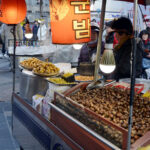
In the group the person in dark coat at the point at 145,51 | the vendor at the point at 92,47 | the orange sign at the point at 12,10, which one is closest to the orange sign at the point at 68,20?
the vendor at the point at 92,47

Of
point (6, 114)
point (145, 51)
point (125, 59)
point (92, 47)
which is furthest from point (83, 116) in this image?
point (145, 51)

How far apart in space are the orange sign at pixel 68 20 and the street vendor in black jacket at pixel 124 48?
0.62 meters

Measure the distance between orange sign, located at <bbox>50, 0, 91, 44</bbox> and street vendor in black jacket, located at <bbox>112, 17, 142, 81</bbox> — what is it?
624mm

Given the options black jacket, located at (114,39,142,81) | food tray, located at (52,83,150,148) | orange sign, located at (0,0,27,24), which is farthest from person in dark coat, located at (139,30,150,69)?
food tray, located at (52,83,150,148)

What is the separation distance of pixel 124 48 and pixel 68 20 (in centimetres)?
111

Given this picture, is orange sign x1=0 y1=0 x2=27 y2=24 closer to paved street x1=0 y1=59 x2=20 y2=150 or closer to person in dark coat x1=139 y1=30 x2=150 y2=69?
paved street x1=0 y1=59 x2=20 y2=150

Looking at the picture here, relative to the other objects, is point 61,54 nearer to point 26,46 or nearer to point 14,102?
point 26,46

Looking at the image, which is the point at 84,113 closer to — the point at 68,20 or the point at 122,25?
the point at 68,20

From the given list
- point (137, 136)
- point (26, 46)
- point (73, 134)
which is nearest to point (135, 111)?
point (137, 136)

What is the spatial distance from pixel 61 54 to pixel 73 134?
795cm

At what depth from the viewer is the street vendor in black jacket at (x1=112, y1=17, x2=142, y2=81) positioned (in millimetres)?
3756

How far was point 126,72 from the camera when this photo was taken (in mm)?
3992

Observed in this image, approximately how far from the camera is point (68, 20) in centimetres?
329

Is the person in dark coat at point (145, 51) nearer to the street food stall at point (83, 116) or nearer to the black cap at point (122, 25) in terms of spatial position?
the black cap at point (122, 25)
